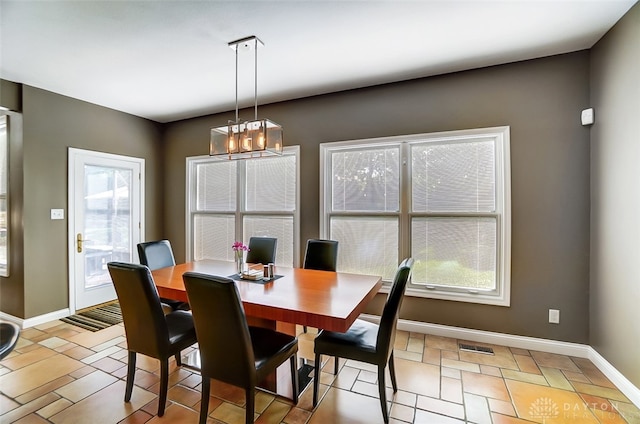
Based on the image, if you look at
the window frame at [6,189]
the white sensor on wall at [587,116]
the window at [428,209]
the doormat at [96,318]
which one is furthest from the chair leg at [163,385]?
the white sensor on wall at [587,116]

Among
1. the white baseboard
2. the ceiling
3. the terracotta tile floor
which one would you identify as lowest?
the terracotta tile floor

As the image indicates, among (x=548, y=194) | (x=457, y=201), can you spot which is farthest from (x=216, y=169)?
(x=548, y=194)

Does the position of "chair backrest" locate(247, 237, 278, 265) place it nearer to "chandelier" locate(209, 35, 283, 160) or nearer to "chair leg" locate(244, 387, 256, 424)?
"chandelier" locate(209, 35, 283, 160)

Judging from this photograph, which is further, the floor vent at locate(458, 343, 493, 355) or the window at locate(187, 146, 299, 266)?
the window at locate(187, 146, 299, 266)

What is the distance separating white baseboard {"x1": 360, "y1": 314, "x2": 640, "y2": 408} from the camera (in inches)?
83.7

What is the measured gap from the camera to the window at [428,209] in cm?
289

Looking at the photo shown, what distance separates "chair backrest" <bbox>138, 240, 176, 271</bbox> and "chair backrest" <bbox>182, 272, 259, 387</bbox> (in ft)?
5.03

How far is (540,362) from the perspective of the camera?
2.53 m

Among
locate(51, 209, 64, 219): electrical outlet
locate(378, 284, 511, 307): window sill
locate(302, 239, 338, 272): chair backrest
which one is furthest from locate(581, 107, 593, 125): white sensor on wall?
locate(51, 209, 64, 219): electrical outlet

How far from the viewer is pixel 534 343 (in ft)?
9.00

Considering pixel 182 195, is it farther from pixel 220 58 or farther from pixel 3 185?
pixel 220 58

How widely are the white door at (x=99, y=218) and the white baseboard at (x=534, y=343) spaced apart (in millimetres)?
3533

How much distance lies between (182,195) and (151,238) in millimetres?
816

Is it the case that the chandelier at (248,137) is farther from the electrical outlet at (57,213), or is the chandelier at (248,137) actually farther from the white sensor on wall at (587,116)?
the white sensor on wall at (587,116)
